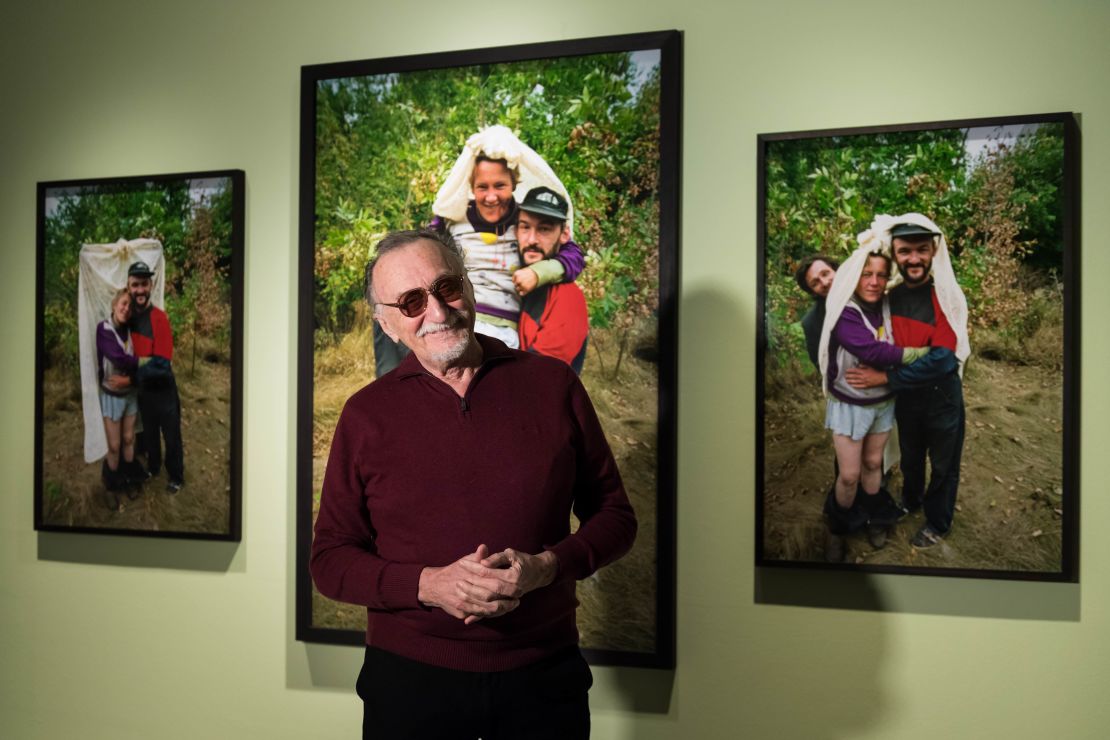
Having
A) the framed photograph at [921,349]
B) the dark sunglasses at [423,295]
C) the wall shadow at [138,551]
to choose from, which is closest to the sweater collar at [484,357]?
the dark sunglasses at [423,295]

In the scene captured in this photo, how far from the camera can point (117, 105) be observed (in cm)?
270

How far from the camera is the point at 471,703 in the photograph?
1.66 m

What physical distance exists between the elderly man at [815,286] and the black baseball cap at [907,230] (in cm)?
14

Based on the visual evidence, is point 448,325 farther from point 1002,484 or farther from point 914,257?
point 1002,484

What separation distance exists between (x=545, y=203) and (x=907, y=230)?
33.3 inches

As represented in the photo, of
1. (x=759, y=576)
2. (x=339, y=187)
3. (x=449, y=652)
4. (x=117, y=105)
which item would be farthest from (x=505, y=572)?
(x=117, y=105)

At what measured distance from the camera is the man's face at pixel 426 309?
1.74 m

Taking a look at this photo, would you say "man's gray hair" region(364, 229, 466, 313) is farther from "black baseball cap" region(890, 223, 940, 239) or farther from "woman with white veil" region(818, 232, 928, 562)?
"black baseball cap" region(890, 223, 940, 239)

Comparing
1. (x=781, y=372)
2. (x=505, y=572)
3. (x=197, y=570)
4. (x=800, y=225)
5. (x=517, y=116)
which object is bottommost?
(x=197, y=570)

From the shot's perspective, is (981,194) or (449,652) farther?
(981,194)

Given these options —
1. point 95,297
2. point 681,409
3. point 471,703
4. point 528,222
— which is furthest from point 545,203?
point 95,297

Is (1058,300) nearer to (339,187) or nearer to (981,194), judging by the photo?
(981,194)

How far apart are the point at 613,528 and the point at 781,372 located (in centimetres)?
66

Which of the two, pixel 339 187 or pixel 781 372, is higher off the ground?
pixel 339 187
